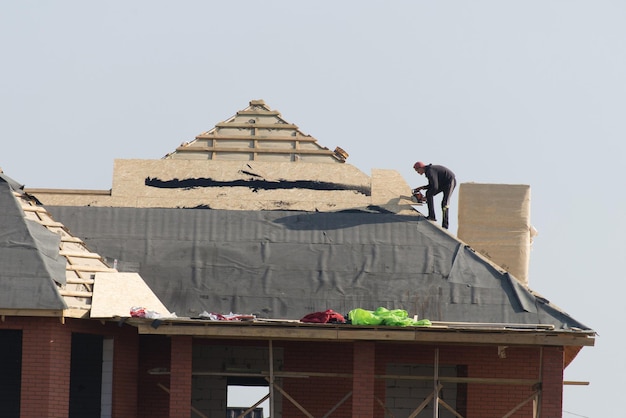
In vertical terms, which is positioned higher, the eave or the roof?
the roof

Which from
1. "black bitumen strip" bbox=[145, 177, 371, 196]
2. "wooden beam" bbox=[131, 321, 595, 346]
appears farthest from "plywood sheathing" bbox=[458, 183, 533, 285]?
"wooden beam" bbox=[131, 321, 595, 346]

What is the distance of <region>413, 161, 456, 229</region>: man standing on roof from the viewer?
29953mm

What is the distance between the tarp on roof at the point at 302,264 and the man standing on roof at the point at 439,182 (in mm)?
761

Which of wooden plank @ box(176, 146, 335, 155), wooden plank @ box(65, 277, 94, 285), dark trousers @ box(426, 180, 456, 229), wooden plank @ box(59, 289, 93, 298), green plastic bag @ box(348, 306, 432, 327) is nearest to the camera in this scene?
green plastic bag @ box(348, 306, 432, 327)

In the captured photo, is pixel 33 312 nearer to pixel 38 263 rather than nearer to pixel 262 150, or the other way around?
pixel 38 263

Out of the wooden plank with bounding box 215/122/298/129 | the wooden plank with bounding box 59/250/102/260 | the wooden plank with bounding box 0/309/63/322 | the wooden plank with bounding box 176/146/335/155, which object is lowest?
the wooden plank with bounding box 0/309/63/322

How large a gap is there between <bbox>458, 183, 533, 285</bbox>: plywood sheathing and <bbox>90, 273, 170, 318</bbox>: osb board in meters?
7.27

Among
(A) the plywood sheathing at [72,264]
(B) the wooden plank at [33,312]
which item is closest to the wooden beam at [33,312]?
(B) the wooden plank at [33,312]

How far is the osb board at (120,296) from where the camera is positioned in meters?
25.3

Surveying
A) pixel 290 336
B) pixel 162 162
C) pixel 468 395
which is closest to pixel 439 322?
pixel 468 395

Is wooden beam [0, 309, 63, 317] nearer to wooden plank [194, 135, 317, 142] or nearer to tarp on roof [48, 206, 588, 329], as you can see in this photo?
tarp on roof [48, 206, 588, 329]

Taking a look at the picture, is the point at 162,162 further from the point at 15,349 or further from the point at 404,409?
the point at 404,409

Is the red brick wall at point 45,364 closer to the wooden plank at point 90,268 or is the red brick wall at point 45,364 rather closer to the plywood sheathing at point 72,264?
the plywood sheathing at point 72,264

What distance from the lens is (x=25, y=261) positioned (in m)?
25.2
